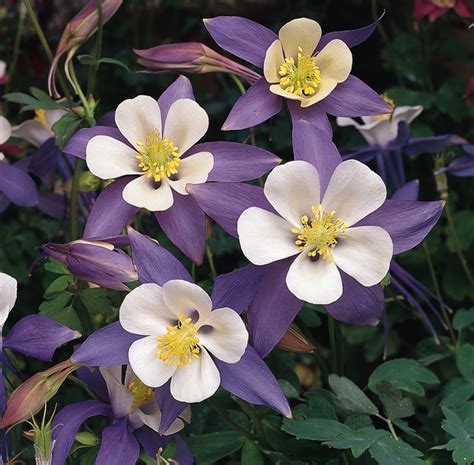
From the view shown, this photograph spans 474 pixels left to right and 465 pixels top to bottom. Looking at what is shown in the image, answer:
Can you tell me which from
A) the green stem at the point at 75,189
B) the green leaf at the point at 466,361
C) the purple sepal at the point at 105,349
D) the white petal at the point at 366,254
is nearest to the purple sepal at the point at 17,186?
the green stem at the point at 75,189

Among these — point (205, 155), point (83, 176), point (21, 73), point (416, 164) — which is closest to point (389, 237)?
point (205, 155)

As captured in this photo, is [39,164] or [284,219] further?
[39,164]

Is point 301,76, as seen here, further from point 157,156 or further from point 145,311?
point 145,311

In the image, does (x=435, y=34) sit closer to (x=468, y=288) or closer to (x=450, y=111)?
(x=450, y=111)

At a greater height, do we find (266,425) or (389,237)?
(389,237)

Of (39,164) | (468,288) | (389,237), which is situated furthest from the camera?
(468,288)

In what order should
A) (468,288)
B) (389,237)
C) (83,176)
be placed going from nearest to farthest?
(389,237) → (83,176) → (468,288)

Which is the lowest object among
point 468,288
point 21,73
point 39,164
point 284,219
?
point 468,288
